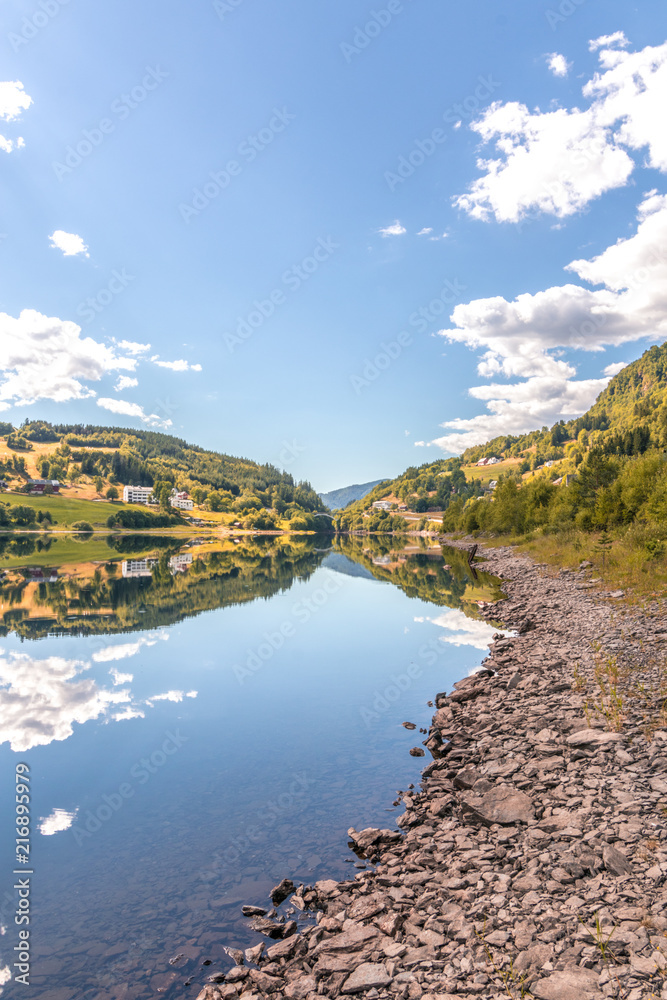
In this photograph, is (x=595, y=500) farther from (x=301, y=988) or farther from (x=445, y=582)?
(x=301, y=988)

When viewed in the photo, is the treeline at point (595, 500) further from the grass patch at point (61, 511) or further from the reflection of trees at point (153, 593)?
the grass patch at point (61, 511)

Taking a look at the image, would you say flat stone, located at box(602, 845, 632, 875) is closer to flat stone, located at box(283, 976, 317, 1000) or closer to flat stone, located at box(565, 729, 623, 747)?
flat stone, located at box(565, 729, 623, 747)

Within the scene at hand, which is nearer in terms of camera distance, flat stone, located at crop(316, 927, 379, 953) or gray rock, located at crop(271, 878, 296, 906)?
flat stone, located at crop(316, 927, 379, 953)

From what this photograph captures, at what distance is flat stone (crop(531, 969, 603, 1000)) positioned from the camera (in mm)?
4980

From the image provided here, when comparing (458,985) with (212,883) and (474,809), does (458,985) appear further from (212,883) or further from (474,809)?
(212,883)

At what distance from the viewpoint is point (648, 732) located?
10.8 metres

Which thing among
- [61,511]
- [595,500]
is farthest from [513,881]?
[61,511]

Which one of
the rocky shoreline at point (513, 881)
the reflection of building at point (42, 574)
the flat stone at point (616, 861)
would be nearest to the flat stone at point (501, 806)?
the rocky shoreline at point (513, 881)

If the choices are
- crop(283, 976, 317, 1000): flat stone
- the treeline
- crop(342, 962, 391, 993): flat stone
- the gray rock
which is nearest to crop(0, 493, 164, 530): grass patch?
the treeline

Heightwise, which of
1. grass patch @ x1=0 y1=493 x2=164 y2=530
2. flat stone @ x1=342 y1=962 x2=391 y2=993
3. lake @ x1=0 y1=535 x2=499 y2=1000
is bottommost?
lake @ x1=0 y1=535 x2=499 y2=1000

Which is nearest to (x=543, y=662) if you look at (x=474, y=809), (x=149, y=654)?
(x=474, y=809)

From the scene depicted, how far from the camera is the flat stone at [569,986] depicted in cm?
498

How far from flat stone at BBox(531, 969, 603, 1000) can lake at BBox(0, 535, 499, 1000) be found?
5.13 metres

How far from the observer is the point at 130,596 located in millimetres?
49219
